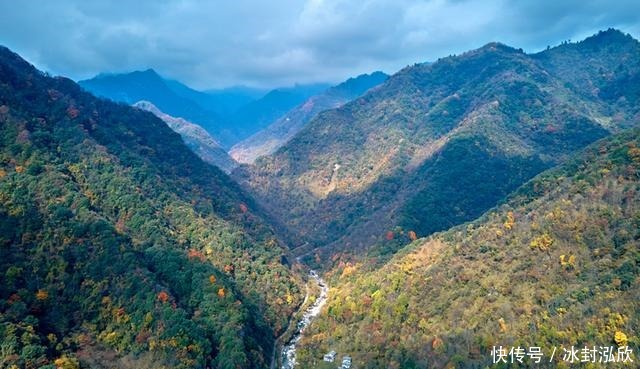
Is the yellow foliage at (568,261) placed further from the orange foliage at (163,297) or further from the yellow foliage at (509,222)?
the orange foliage at (163,297)

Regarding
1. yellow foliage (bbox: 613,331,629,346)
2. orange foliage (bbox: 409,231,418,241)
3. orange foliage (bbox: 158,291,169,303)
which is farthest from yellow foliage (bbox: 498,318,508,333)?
orange foliage (bbox: 409,231,418,241)

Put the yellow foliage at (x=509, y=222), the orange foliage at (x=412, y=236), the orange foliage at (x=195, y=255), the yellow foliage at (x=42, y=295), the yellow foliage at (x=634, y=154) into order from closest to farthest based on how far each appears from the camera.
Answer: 1. the yellow foliage at (x=42, y=295)
2. the yellow foliage at (x=634, y=154)
3. the yellow foliage at (x=509, y=222)
4. the orange foliage at (x=195, y=255)
5. the orange foliage at (x=412, y=236)

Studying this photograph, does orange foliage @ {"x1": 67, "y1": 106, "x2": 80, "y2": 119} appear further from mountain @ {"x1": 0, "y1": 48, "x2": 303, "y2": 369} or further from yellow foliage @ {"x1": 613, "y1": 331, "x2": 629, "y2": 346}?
yellow foliage @ {"x1": 613, "y1": 331, "x2": 629, "y2": 346}

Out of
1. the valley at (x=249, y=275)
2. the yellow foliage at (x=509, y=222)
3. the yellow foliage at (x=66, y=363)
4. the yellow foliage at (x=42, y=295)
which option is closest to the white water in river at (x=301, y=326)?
the valley at (x=249, y=275)

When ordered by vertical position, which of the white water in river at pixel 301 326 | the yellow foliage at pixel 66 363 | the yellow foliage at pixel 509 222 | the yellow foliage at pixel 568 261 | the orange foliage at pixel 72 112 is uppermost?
the orange foliage at pixel 72 112

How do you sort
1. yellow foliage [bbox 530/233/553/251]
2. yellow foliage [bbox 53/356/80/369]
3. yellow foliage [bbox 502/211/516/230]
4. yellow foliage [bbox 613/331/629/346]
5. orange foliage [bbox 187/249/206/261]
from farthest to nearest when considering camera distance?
orange foliage [bbox 187/249/206/261]
yellow foliage [bbox 502/211/516/230]
yellow foliage [bbox 530/233/553/251]
yellow foliage [bbox 53/356/80/369]
yellow foliage [bbox 613/331/629/346]

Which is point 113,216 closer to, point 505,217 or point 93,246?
point 93,246

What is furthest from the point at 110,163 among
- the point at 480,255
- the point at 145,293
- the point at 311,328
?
the point at 480,255
